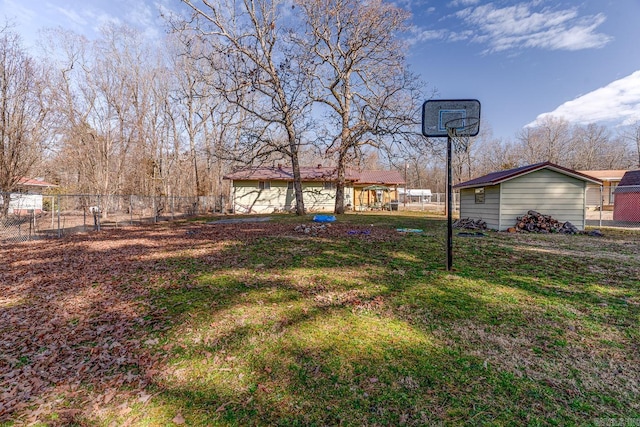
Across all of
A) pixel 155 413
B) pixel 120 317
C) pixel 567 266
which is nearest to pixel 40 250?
pixel 120 317

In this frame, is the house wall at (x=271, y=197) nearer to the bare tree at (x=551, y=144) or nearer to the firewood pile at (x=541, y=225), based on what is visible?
the firewood pile at (x=541, y=225)

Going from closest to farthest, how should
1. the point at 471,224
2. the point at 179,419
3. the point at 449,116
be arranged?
the point at 179,419 → the point at 449,116 → the point at 471,224

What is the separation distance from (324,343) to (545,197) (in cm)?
1126

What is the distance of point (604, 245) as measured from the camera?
752cm

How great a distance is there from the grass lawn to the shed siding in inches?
196

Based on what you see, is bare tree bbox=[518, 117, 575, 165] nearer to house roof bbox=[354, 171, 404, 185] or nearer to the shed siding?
house roof bbox=[354, 171, 404, 185]

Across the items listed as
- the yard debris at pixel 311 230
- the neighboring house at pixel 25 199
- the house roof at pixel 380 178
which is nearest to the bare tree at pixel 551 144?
the house roof at pixel 380 178

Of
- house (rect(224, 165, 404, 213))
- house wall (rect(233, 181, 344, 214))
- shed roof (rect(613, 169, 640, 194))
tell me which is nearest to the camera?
shed roof (rect(613, 169, 640, 194))

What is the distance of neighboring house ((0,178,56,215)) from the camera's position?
31.5 feet

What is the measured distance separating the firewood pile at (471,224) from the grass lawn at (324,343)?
548 cm

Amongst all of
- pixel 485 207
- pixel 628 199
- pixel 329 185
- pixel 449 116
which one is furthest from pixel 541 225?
pixel 329 185

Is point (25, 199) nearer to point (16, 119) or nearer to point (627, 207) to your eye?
point (16, 119)

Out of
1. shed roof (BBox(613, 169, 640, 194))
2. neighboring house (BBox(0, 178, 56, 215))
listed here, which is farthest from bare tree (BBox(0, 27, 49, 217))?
shed roof (BBox(613, 169, 640, 194))

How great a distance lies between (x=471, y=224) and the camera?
11.7 meters
